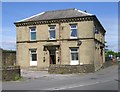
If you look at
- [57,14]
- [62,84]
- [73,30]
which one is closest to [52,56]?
[73,30]

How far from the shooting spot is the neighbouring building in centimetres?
3556

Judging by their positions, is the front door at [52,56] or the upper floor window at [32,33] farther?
the upper floor window at [32,33]

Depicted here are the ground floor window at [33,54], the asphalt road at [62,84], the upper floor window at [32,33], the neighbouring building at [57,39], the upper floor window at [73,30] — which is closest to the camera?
the asphalt road at [62,84]

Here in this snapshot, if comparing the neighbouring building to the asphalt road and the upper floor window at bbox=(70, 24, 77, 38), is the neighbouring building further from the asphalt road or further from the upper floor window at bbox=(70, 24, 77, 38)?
the asphalt road

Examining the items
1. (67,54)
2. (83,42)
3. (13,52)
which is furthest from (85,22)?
(13,52)

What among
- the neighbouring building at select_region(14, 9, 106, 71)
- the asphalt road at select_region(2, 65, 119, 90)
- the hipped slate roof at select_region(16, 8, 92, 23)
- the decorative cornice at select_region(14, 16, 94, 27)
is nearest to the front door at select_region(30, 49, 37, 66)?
the neighbouring building at select_region(14, 9, 106, 71)

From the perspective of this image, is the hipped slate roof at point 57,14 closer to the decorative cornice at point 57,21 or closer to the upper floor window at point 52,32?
the decorative cornice at point 57,21

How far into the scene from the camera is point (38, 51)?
38156 mm

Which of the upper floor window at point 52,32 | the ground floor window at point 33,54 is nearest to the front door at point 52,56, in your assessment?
the upper floor window at point 52,32

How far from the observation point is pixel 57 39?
37.1m

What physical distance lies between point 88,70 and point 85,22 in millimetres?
7373

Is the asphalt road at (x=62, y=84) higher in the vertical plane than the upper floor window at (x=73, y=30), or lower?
lower

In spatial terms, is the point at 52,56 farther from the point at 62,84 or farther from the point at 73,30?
the point at 62,84

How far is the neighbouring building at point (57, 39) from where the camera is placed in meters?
35.6
